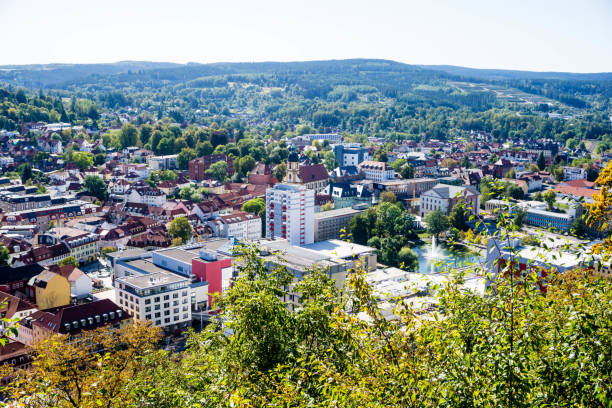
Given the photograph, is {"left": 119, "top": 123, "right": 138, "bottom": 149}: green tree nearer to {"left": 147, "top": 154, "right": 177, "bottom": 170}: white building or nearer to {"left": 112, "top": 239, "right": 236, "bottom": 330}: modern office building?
{"left": 147, "top": 154, "right": 177, "bottom": 170}: white building

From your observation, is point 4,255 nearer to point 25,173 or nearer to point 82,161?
point 25,173

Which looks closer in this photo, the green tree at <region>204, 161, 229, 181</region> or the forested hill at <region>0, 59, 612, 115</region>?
the green tree at <region>204, 161, 229, 181</region>

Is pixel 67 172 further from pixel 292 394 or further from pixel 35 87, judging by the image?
pixel 35 87

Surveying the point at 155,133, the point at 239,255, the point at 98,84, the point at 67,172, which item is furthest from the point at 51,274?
the point at 98,84

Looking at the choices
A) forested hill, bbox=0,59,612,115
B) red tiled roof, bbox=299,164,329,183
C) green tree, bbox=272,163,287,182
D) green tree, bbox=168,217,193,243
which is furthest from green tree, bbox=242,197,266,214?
forested hill, bbox=0,59,612,115

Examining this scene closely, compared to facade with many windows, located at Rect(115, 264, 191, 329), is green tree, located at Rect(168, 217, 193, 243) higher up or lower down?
lower down

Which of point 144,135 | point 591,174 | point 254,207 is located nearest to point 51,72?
point 144,135

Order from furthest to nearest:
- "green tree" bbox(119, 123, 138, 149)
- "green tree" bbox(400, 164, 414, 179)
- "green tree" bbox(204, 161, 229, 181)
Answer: "green tree" bbox(119, 123, 138, 149)
"green tree" bbox(400, 164, 414, 179)
"green tree" bbox(204, 161, 229, 181)

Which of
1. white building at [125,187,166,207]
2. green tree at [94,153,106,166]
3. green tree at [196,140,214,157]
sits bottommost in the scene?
white building at [125,187,166,207]
